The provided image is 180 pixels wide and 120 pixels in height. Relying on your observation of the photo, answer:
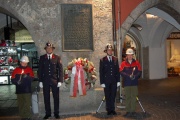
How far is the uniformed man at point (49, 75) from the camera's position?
269 inches

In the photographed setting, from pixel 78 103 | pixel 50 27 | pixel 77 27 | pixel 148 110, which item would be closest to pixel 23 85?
pixel 78 103

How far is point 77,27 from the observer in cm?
759

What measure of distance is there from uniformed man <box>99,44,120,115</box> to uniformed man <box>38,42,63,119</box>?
3.75ft

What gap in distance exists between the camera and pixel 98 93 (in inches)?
295

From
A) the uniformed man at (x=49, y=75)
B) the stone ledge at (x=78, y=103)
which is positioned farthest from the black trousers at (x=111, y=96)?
the uniformed man at (x=49, y=75)

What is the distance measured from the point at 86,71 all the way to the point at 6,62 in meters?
10.1

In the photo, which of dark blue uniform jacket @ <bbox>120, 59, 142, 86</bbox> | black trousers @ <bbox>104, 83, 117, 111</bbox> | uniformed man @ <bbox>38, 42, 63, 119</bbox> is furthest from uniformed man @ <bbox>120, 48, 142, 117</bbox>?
uniformed man @ <bbox>38, 42, 63, 119</bbox>

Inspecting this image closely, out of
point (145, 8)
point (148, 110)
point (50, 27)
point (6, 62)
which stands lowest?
point (148, 110)

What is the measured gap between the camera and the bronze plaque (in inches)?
297

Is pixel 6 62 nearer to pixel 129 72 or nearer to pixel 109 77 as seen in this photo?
pixel 109 77

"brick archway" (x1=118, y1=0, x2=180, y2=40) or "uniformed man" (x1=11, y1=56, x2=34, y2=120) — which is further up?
"brick archway" (x1=118, y1=0, x2=180, y2=40)

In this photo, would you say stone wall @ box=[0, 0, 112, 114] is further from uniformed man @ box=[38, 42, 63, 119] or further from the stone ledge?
uniformed man @ box=[38, 42, 63, 119]

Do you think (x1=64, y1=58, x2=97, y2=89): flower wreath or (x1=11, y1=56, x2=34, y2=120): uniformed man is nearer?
(x1=11, y1=56, x2=34, y2=120): uniformed man

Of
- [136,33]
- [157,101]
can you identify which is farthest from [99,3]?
[136,33]
